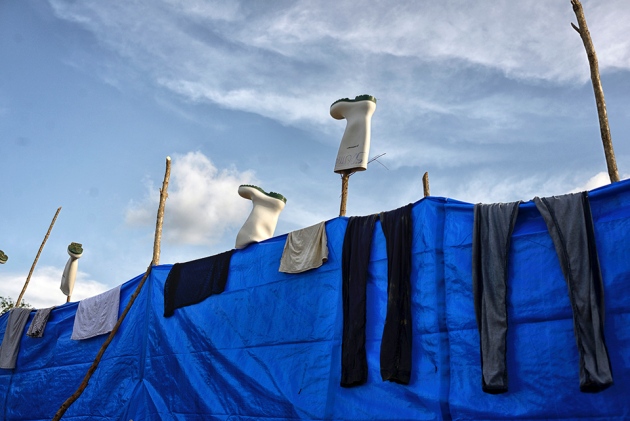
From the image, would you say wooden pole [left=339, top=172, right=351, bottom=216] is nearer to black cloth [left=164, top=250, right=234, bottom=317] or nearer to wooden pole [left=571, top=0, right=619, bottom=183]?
black cloth [left=164, top=250, right=234, bottom=317]

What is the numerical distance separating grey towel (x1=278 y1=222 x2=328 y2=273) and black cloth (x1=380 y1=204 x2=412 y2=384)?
2.91 feet

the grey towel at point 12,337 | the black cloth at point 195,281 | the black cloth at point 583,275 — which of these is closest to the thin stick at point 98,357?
the black cloth at point 195,281

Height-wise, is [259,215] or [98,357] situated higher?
[259,215]

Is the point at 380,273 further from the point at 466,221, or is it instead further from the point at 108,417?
the point at 108,417

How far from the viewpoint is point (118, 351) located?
885cm

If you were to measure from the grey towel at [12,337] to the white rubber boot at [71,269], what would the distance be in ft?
4.12

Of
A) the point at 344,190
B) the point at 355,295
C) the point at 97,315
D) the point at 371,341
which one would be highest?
the point at 344,190

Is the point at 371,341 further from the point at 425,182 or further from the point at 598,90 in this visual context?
the point at 425,182

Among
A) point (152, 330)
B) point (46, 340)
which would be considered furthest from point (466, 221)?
A: point (46, 340)

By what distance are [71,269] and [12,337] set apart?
195 cm

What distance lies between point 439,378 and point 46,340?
8.42 m

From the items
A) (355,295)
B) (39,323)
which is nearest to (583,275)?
(355,295)

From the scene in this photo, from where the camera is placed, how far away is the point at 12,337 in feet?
37.1

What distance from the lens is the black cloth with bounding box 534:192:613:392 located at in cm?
416
